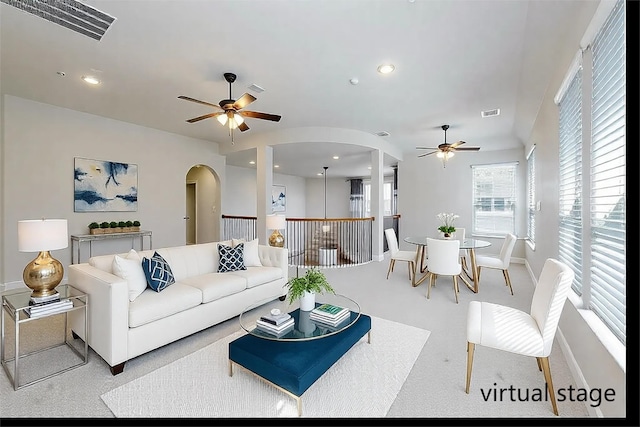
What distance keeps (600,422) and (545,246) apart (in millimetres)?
2786

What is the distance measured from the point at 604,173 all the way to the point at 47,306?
3.99 m

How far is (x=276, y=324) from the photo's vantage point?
6.78 feet

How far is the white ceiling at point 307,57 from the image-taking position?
2.36 m

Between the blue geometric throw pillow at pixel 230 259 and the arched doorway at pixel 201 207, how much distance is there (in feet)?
14.6

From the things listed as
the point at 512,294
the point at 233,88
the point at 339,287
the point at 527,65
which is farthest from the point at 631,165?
the point at 233,88

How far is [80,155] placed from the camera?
192 inches

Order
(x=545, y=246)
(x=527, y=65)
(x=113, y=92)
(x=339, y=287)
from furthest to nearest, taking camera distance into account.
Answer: (x=339, y=287)
(x=113, y=92)
(x=545, y=246)
(x=527, y=65)

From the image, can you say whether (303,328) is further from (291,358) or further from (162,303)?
(162,303)

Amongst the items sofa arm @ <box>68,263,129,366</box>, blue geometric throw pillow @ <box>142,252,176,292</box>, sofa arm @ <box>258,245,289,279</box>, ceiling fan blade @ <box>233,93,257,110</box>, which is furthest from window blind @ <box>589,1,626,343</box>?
blue geometric throw pillow @ <box>142,252,176,292</box>

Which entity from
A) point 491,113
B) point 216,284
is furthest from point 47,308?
point 491,113

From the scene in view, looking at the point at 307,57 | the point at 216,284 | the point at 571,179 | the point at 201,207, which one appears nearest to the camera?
the point at 571,179

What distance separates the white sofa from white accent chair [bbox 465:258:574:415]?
1862mm

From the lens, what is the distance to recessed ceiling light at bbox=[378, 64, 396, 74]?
322 centimetres

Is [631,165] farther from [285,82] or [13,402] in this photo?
[13,402]
